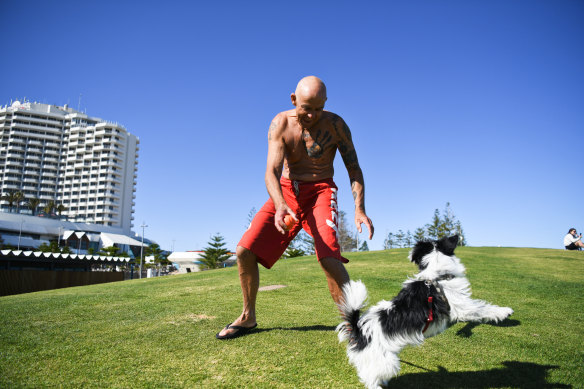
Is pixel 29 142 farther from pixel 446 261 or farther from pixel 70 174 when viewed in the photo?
pixel 446 261

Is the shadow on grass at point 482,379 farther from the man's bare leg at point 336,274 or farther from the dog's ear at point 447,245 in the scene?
the dog's ear at point 447,245

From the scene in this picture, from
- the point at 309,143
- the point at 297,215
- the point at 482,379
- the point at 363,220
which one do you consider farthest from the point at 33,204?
the point at 482,379

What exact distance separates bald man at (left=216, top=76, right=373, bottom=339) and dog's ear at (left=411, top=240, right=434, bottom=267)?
58 centimetres

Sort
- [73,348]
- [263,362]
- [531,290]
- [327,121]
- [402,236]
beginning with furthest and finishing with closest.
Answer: [402,236], [531,290], [327,121], [73,348], [263,362]

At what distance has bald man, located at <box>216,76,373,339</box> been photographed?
11.7ft

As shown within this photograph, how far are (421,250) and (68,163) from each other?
438 feet

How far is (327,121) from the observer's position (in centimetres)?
388

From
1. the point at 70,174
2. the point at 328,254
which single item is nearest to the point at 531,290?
the point at 328,254

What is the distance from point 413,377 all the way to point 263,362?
4.19ft

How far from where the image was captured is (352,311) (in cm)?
260

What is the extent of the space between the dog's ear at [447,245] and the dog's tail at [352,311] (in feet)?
2.73

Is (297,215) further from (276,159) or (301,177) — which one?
(276,159)

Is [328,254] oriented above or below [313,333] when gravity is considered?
above

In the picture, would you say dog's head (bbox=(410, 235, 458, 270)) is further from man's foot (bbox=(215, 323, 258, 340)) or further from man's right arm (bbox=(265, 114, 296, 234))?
man's foot (bbox=(215, 323, 258, 340))
